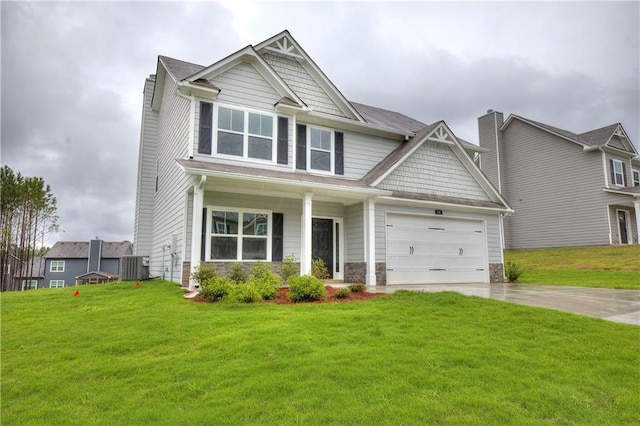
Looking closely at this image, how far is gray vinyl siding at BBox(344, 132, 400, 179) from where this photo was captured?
1331 centimetres

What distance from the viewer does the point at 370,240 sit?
1167 cm

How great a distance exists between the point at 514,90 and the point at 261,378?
2881 cm

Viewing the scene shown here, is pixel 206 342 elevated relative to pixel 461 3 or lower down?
lower down

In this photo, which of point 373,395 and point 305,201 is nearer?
point 373,395

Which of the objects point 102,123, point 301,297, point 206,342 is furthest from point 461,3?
point 102,123

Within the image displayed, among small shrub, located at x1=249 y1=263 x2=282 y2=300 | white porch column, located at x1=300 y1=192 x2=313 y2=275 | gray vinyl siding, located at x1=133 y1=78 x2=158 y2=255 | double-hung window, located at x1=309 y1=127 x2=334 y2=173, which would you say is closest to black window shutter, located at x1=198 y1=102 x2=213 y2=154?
white porch column, located at x1=300 y1=192 x2=313 y2=275

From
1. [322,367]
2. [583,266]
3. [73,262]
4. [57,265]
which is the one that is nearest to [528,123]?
[583,266]

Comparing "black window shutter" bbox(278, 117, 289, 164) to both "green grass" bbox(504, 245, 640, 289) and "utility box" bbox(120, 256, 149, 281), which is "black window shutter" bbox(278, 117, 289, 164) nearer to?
"utility box" bbox(120, 256, 149, 281)

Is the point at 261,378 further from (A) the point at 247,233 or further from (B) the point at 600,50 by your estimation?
(B) the point at 600,50

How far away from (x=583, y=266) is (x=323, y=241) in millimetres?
12685

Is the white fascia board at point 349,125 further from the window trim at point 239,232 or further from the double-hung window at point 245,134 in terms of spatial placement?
the window trim at point 239,232

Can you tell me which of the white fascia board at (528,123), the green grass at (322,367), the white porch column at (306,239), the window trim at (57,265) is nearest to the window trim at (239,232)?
the white porch column at (306,239)

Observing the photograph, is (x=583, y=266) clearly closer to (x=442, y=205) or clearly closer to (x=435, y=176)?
(x=442, y=205)

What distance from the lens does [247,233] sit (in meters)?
11.1
